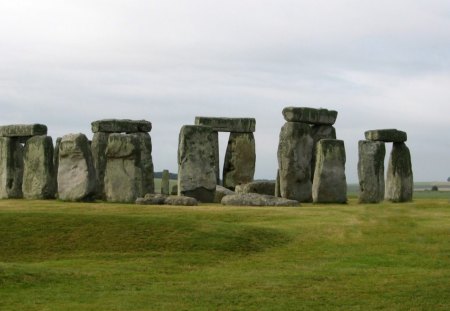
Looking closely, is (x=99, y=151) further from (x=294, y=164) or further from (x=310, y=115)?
(x=310, y=115)

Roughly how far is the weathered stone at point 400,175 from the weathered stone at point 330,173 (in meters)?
2.49

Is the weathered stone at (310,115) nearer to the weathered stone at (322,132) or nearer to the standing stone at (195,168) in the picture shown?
the weathered stone at (322,132)

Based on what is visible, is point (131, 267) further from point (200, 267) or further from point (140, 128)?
point (140, 128)

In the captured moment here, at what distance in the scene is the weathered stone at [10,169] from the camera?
136 ft

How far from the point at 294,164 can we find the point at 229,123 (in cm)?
898

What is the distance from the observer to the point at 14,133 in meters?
41.5

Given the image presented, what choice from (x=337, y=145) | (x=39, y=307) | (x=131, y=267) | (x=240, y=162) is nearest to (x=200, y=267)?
(x=131, y=267)

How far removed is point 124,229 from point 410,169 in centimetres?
1746

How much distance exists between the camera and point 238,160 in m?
47.9

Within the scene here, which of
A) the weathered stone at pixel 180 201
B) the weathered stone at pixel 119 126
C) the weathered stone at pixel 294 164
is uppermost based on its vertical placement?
the weathered stone at pixel 119 126

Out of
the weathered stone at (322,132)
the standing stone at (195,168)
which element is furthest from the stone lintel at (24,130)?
the weathered stone at (322,132)

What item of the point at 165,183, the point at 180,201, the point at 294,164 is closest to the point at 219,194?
the point at 294,164

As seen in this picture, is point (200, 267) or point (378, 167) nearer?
point (200, 267)

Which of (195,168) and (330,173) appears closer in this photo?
(330,173)
